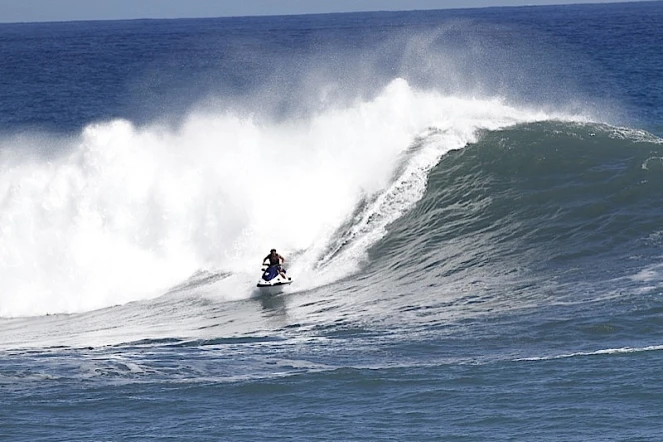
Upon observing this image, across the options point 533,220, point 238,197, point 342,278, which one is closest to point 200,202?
point 238,197

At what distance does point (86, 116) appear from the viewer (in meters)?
59.8

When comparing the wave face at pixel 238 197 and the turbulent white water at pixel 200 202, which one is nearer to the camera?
the wave face at pixel 238 197

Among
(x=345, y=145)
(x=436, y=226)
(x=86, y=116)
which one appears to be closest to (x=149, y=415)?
(x=436, y=226)

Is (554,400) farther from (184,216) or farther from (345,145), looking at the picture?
(345,145)

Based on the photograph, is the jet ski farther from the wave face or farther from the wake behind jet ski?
the wave face

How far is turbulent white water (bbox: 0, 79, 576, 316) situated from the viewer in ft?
81.3

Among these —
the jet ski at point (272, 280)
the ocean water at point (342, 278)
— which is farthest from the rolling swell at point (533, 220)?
the jet ski at point (272, 280)

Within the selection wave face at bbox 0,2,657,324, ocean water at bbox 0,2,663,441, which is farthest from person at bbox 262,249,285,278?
ocean water at bbox 0,2,663,441

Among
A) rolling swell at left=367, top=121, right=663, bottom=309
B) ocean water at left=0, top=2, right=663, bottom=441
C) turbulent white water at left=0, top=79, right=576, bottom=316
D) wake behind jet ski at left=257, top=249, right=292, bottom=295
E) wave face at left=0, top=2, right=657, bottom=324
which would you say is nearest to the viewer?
ocean water at left=0, top=2, right=663, bottom=441

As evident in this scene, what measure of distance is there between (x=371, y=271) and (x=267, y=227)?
13.2 feet

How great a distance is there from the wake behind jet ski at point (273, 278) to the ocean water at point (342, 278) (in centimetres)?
44

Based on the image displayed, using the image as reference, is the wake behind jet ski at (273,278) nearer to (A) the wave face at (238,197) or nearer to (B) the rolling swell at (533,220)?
(A) the wave face at (238,197)

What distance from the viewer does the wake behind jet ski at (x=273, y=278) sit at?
2219cm

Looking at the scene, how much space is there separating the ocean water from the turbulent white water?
0.06m
